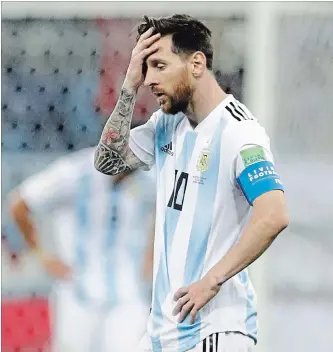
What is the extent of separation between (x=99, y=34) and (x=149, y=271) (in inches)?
19.9

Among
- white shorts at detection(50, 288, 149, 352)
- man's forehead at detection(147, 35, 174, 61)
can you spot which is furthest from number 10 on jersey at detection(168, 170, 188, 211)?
white shorts at detection(50, 288, 149, 352)

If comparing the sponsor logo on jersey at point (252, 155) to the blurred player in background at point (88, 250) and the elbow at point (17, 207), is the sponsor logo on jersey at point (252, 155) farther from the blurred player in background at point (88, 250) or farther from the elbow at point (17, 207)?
the elbow at point (17, 207)

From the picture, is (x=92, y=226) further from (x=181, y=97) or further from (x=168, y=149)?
(x=181, y=97)

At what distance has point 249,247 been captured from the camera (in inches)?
44.1

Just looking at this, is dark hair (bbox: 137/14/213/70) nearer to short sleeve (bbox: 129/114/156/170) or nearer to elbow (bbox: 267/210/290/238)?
short sleeve (bbox: 129/114/156/170)

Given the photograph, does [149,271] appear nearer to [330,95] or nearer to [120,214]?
[120,214]

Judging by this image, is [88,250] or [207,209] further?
[88,250]

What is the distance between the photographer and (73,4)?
146cm

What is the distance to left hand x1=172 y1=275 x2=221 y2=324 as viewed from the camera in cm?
116

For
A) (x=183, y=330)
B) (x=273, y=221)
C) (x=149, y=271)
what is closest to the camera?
(x=273, y=221)

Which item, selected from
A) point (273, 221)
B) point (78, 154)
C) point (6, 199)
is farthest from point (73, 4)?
point (273, 221)

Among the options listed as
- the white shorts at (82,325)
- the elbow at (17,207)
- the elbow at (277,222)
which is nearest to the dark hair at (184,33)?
the elbow at (277,222)

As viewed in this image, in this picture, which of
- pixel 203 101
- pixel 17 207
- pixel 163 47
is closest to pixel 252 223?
pixel 203 101

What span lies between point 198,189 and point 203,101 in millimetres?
154
